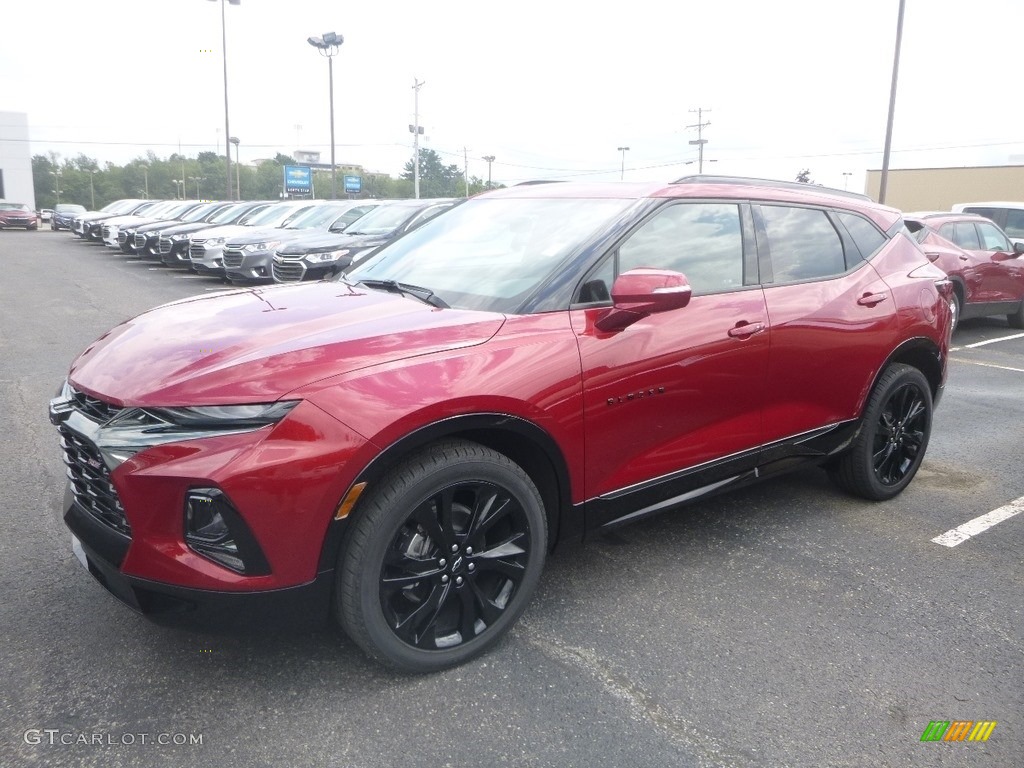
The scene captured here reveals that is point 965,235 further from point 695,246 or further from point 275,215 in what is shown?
point 275,215

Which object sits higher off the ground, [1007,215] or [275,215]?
[1007,215]

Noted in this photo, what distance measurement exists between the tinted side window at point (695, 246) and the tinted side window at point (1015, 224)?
13677 millimetres

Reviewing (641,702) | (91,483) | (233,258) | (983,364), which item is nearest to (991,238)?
(983,364)

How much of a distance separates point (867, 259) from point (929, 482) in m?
1.52

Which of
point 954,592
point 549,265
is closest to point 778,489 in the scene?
point 954,592

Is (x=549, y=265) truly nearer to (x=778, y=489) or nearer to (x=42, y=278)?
(x=778, y=489)

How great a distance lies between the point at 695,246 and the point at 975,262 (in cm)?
884

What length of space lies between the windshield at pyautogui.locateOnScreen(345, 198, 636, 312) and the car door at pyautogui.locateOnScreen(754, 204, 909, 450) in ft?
2.93

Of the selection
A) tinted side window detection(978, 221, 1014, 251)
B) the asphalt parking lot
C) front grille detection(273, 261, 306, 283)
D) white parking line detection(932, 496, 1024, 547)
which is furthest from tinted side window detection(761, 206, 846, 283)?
front grille detection(273, 261, 306, 283)

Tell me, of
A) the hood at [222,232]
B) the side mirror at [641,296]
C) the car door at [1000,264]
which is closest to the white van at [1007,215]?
the car door at [1000,264]

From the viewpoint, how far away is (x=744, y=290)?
3570mm

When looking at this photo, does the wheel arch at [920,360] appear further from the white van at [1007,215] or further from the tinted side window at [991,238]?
the white van at [1007,215]

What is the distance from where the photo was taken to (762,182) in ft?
13.0

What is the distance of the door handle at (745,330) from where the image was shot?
3426 millimetres
